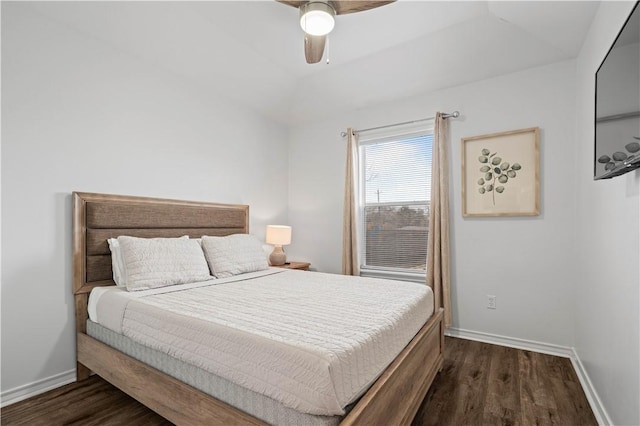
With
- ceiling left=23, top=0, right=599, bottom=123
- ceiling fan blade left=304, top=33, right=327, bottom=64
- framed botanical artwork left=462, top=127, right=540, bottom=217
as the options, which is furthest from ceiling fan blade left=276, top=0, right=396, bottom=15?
framed botanical artwork left=462, top=127, right=540, bottom=217

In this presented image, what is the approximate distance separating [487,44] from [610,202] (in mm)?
1764

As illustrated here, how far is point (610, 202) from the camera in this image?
1794 mm

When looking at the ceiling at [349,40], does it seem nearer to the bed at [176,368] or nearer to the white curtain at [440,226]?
the white curtain at [440,226]

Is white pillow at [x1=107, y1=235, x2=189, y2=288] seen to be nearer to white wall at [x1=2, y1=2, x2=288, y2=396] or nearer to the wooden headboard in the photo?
the wooden headboard

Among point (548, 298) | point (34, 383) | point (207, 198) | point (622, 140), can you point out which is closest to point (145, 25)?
point (207, 198)

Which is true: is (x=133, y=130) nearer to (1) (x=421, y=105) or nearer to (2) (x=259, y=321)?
(2) (x=259, y=321)

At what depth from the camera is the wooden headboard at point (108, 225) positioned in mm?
2332

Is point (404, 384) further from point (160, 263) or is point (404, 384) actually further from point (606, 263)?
point (160, 263)

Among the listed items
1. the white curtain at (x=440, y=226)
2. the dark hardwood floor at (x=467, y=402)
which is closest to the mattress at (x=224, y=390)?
the dark hardwood floor at (x=467, y=402)

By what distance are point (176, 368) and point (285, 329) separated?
627 mm

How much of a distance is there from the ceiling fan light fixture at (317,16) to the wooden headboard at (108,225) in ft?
6.35

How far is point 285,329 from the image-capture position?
1449mm

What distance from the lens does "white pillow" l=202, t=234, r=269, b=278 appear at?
282 cm

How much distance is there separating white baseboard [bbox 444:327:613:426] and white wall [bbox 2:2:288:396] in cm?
313
